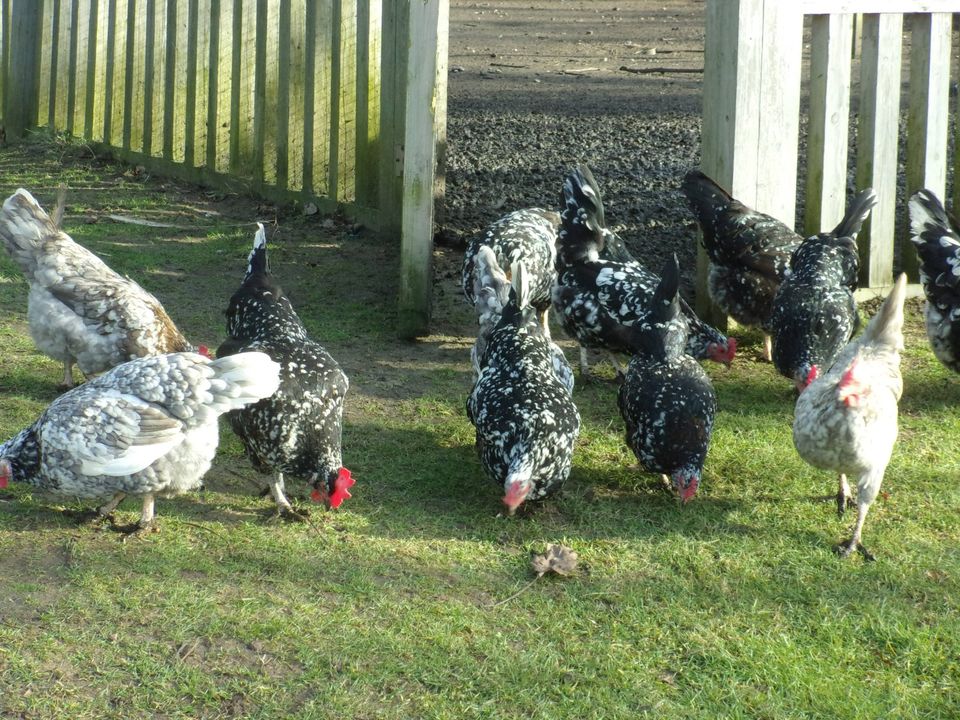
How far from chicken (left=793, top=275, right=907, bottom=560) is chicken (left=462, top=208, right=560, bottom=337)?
2.11 meters

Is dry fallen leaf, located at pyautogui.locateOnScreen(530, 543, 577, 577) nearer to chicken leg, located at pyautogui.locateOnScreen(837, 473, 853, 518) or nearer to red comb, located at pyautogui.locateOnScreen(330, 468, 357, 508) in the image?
red comb, located at pyautogui.locateOnScreen(330, 468, 357, 508)

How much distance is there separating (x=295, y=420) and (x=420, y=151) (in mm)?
2378

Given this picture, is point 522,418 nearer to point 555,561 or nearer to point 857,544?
point 555,561

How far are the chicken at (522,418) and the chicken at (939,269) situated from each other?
2161 millimetres

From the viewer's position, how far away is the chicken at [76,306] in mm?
5434

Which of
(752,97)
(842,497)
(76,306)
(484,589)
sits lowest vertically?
(484,589)

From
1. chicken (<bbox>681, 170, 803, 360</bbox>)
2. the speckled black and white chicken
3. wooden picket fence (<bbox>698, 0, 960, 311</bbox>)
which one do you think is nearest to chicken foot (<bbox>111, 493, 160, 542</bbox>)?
the speckled black and white chicken

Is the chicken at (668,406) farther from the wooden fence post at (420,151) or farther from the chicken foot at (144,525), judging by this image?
the chicken foot at (144,525)

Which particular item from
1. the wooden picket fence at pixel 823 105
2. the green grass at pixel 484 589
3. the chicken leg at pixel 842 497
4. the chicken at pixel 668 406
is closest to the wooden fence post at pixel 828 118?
the wooden picket fence at pixel 823 105

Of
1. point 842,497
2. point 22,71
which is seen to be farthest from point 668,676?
point 22,71

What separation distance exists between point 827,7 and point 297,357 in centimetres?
380

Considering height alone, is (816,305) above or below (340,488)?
above

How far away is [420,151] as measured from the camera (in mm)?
6375

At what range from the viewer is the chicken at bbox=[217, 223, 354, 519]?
455 centimetres
